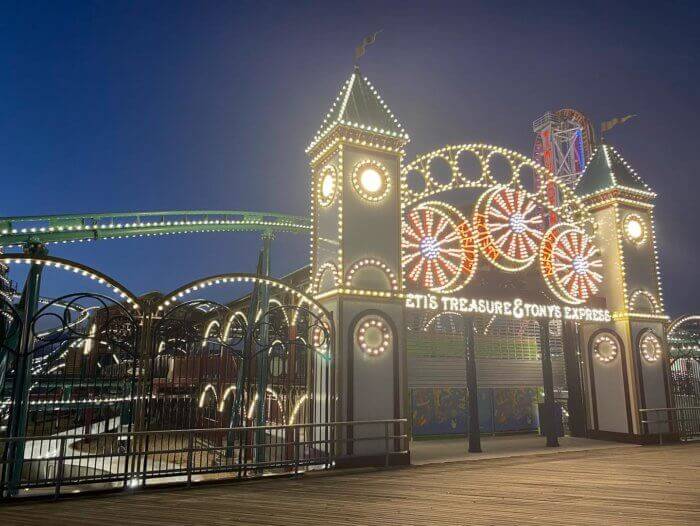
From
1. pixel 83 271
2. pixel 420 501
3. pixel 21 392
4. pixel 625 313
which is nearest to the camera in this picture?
pixel 420 501

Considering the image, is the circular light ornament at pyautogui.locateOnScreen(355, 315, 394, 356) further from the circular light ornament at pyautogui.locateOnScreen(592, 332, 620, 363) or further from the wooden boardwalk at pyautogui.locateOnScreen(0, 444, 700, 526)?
the circular light ornament at pyautogui.locateOnScreen(592, 332, 620, 363)

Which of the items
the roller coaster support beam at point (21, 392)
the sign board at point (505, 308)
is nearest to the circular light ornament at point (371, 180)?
the sign board at point (505, 308)

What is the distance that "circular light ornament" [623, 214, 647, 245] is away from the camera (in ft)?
59.7

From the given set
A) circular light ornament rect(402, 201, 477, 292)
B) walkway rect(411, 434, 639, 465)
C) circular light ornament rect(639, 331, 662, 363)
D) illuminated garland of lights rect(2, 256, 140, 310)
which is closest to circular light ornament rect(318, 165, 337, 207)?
circular light ornament rect(402, 201, 477, 292)

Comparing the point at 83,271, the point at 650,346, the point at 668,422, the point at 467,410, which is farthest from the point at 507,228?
the point at 83,271

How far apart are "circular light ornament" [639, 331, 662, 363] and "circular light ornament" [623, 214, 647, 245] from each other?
3195 mm

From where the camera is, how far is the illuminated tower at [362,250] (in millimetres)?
12500

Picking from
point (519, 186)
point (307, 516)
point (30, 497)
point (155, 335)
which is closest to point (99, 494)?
point (30, 497)

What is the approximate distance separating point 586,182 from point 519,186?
3697 mm

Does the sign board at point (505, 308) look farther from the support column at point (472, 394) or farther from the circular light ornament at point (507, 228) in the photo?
the circular light ornament at point (507, 228)

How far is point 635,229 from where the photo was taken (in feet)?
60.2

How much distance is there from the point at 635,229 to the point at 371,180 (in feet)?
34.5

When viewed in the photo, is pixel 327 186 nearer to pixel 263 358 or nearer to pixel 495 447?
pixel 263 358

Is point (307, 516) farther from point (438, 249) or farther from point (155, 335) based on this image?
point (438, 249)
